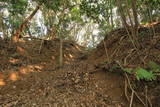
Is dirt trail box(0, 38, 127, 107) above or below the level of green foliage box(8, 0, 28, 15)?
below

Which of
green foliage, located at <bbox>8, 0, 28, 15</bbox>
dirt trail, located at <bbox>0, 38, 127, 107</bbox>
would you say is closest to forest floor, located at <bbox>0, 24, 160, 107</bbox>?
dirt trail, located at <bbox>0, 38, 127, 107</bbox>

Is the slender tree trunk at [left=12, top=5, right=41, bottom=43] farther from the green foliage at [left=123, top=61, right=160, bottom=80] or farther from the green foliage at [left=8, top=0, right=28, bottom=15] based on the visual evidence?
the green foliage at [left=123, top=61, right=160, bottom=80]

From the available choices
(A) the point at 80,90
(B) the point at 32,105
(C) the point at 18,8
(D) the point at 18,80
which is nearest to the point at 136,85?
(A) the point at 80,90

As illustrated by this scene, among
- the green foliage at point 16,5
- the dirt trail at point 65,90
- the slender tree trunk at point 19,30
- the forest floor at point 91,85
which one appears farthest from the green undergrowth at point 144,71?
the slender tree trunk at point 19,30

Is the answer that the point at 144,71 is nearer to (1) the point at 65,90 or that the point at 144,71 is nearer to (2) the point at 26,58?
(1) the point at 65,90

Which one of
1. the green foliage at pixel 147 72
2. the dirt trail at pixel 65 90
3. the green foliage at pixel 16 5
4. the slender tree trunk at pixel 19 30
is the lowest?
the dirt trail at pixel 65 90

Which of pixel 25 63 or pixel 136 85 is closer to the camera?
pixel 136 85

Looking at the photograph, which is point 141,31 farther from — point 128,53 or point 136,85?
point 136,85

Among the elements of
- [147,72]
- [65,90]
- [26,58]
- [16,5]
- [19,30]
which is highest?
[16,5]

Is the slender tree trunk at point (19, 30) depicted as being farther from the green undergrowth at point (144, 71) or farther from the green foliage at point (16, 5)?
the green undergrowth at point (144, 71)

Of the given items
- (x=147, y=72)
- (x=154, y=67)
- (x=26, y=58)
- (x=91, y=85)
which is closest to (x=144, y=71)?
(x=147, y=72)

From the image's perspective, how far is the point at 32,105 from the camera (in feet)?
16.9

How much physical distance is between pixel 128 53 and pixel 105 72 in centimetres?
119

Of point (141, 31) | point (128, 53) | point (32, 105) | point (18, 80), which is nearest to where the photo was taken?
point (32, 105)
